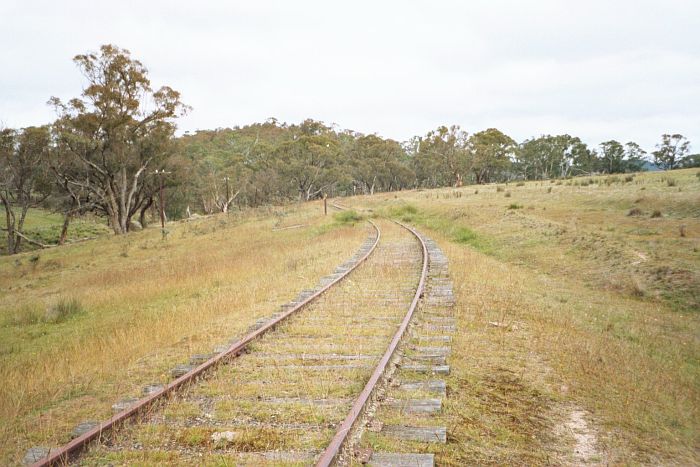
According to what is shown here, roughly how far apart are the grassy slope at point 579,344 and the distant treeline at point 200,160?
31.0 metres

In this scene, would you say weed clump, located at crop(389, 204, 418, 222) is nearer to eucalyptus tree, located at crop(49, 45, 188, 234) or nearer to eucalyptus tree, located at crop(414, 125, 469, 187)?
eucalyptus tree, located at crop(49, 45, 188, 234)

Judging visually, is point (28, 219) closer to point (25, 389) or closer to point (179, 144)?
point (179, 144)

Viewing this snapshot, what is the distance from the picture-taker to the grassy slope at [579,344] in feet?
14.6

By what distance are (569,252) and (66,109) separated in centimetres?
3641

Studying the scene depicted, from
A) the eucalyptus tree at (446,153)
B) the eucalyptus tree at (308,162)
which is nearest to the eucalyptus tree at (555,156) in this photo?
the eucalyptus tree at (446,153)

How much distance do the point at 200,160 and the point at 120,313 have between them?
66643mm

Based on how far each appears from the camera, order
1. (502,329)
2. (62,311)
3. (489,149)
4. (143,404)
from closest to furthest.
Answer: (143,404), (502,329), (62,311), (489,149)

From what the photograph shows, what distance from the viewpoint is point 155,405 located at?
4875mm

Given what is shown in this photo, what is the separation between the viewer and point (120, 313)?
11.5 meters

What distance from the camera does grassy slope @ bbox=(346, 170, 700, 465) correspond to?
444 cm

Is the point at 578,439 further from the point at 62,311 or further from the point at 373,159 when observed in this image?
the point at 373,159

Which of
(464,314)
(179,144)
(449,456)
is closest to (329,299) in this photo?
(464,314)

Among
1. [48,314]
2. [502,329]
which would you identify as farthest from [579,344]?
[48,314]

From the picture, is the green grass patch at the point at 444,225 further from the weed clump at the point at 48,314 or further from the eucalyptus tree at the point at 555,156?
the eucalyptus tree at the point at 555,156
